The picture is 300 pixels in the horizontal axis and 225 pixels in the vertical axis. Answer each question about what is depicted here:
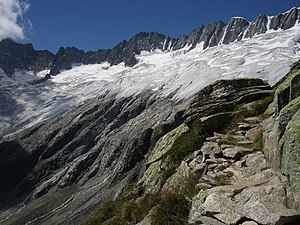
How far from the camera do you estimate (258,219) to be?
33.6 ft

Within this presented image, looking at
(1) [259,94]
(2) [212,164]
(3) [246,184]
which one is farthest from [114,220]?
(1) [259,94]

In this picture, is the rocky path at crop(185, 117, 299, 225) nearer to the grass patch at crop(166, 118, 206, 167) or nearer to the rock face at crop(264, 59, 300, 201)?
the rock face at crop(264, 59, 300, 201)

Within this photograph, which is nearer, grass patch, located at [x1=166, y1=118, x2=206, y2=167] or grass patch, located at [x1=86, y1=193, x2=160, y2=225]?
grass patch, located at [x1=86, y1=193, x2=160, y2=225]

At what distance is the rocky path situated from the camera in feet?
34.3

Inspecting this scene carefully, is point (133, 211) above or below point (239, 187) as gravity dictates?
below

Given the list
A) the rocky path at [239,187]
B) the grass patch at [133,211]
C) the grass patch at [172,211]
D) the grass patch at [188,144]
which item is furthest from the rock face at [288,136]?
the grass patch at [188,144]

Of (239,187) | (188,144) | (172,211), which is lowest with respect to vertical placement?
(172,211)

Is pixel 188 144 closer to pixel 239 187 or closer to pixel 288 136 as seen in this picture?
pixel 239 187

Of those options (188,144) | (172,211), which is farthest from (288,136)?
(188,144)

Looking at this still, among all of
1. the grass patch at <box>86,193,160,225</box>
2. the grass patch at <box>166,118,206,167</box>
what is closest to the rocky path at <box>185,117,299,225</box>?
the grass patch at <box>166,118,206,167</box>

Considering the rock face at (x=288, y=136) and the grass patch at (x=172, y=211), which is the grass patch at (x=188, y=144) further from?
the grass patch at (x=172, y=211)

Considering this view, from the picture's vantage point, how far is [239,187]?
1215cm

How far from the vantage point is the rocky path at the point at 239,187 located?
10.4m

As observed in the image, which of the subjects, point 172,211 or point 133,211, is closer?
point 172,211
